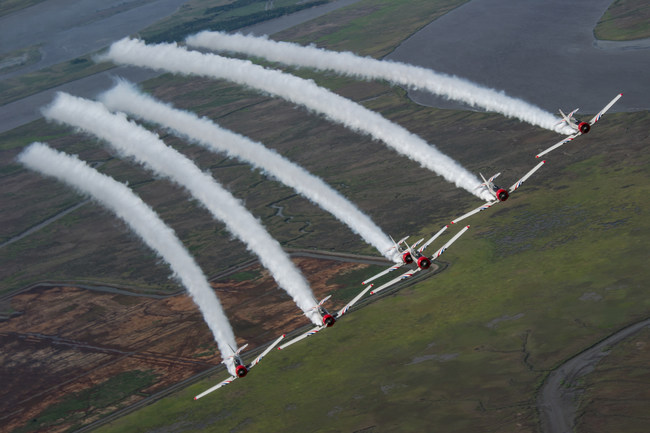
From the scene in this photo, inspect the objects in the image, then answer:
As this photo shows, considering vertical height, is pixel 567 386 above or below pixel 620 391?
above

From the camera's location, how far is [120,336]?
157 metres

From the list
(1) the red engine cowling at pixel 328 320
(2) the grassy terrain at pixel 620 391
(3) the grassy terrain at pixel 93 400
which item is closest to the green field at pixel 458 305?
(3) the grassy terrain at pixel 93 400

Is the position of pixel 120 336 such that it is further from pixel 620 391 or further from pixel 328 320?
pixel 620 391

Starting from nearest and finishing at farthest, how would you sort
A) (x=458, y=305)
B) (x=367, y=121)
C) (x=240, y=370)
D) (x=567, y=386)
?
(x=240, y=370)
(x=567, y=386)
(x=458, y=305)
(x=367, y=121)

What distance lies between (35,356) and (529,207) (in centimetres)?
10507

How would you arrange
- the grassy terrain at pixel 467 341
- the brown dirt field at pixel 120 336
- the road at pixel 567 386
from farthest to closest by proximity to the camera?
1. the brown dirt field at pixel 120 336
2. the grassy terrain at pixel 467 341
3. the road at pixel 567 386

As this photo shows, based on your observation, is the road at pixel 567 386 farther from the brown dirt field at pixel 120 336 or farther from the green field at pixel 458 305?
the brown dirt field at pixel 120 336

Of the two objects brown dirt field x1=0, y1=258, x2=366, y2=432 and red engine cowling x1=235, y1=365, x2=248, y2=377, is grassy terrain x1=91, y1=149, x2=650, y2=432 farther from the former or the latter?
red engine cowling x1=235, y1=365, x2=248, y2=377

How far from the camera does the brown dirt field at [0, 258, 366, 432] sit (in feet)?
473

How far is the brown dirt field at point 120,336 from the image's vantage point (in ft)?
473

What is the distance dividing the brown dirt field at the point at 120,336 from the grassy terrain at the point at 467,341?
948cm

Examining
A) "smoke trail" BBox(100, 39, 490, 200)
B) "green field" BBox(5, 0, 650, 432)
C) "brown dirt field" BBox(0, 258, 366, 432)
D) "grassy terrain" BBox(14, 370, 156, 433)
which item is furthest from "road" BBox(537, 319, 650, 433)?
"grassy terrain" BBox(14, 370, 156, 433)

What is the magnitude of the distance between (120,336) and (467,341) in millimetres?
69408

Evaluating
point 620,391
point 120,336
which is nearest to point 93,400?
point 120,336
